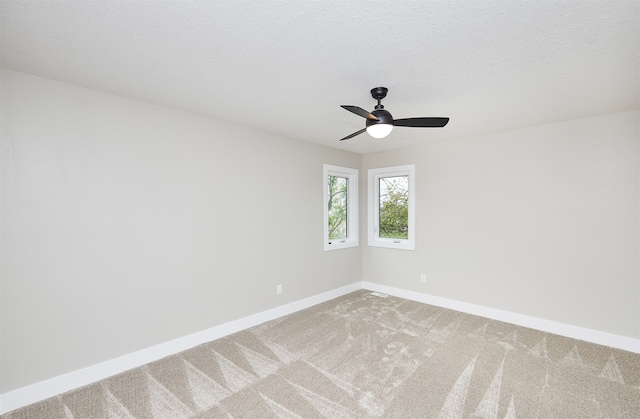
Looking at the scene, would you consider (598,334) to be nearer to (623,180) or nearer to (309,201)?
(623,180)

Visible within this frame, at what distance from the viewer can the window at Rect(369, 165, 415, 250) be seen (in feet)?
15.5

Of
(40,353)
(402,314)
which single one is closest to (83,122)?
(40,353)

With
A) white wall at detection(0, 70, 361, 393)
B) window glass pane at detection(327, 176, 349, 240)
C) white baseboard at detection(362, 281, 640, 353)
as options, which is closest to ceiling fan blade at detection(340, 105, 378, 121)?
white wall at detection(0, 70, 361, 393)

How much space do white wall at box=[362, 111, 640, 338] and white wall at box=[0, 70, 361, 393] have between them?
2413 millimetres

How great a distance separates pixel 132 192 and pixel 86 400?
172 cm

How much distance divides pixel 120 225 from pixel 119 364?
1.26 meters

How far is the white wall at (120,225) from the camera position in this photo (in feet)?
7.28

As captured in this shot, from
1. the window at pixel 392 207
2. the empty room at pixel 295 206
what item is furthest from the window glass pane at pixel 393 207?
the empty room at pixel 295 206

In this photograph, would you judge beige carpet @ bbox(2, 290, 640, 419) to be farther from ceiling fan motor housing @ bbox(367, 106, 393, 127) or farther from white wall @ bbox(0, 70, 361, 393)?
ceiling fan motor housing @ bbox(367, 106, 393, 127)

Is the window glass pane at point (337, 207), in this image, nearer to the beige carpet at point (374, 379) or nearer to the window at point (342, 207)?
the window at point (342, 207)

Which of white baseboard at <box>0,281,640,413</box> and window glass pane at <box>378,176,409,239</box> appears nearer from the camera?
white baseboard at <box>0,281,640,413</box>

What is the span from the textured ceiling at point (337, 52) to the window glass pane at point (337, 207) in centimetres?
216

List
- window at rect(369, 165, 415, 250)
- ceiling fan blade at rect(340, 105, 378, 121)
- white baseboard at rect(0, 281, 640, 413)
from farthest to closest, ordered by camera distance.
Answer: window at rect(369, 165, 415, 250), white baseboard at rect(0, 281, 640, 413), ceiling fan blade at rect(340, 105, 378, 121)

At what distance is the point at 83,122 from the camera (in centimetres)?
247
